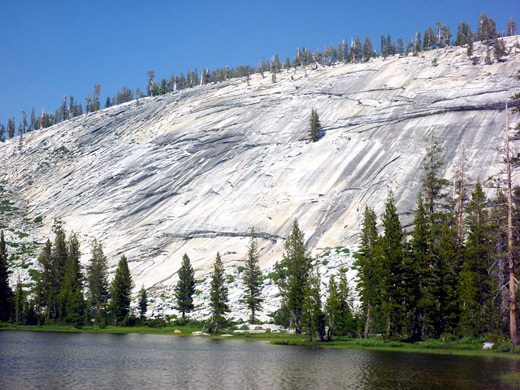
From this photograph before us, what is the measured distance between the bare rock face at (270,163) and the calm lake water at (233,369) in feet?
159

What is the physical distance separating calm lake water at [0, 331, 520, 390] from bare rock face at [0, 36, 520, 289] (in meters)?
48.4

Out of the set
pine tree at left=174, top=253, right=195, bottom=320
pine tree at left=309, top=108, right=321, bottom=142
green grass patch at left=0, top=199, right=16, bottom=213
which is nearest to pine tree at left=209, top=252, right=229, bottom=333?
pine tree at left=174, top=253, right=195, bottom=320

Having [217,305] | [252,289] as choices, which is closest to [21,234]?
[217,305]

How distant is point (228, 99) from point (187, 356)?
395 feet

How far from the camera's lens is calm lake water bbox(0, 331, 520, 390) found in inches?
1208

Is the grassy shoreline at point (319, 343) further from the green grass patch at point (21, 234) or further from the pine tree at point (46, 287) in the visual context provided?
the green grass patch at point (21, 234)

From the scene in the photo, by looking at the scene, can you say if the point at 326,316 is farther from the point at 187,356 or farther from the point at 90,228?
the point at 90,228

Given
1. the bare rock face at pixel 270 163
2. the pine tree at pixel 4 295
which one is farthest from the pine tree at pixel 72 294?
the bare rock face at pixel 270 163

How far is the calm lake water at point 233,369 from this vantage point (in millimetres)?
30672

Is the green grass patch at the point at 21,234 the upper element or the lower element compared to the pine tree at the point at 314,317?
upper

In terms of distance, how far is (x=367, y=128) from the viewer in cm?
11725

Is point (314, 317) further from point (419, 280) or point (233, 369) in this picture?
point (233, 369)

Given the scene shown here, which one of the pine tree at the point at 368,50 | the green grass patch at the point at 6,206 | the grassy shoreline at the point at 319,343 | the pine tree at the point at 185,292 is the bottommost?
the grassy shoreline at the point at 319,343

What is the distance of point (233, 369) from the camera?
126 feet
